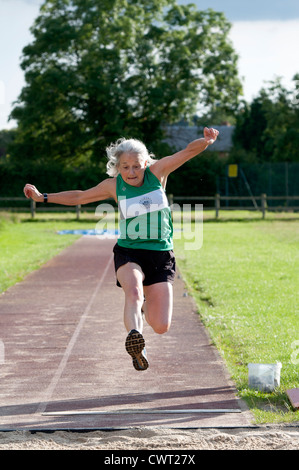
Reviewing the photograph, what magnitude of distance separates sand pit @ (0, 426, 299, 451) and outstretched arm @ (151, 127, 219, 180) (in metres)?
2.36

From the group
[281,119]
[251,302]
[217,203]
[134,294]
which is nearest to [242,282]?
[251,302]

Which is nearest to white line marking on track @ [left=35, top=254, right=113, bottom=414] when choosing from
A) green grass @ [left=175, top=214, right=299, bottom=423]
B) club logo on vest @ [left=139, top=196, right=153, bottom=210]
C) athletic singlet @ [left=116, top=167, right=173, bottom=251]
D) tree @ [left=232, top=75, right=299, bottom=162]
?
athletic singlet @ [left=116, top=167, right=173, bottom=251]

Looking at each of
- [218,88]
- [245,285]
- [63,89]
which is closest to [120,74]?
[63,89]

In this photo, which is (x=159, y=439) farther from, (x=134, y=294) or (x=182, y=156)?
(x=182, y=156)

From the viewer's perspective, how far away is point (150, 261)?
684 cm

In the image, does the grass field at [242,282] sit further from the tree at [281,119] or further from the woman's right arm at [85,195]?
the tree at [281,119]

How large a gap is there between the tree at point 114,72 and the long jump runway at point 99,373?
106ft

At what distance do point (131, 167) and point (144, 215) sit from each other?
426 millimetres

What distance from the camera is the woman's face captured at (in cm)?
674

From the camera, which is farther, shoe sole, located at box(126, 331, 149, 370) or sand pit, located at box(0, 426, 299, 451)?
shoe sole, located at box(126, 331, 149, 370)

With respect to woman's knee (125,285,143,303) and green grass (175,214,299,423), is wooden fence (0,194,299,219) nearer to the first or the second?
green grass (175,214,299,423)

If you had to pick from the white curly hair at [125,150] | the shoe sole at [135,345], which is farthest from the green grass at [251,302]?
the white curly hair at [125,150]

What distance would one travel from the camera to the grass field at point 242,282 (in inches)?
297
